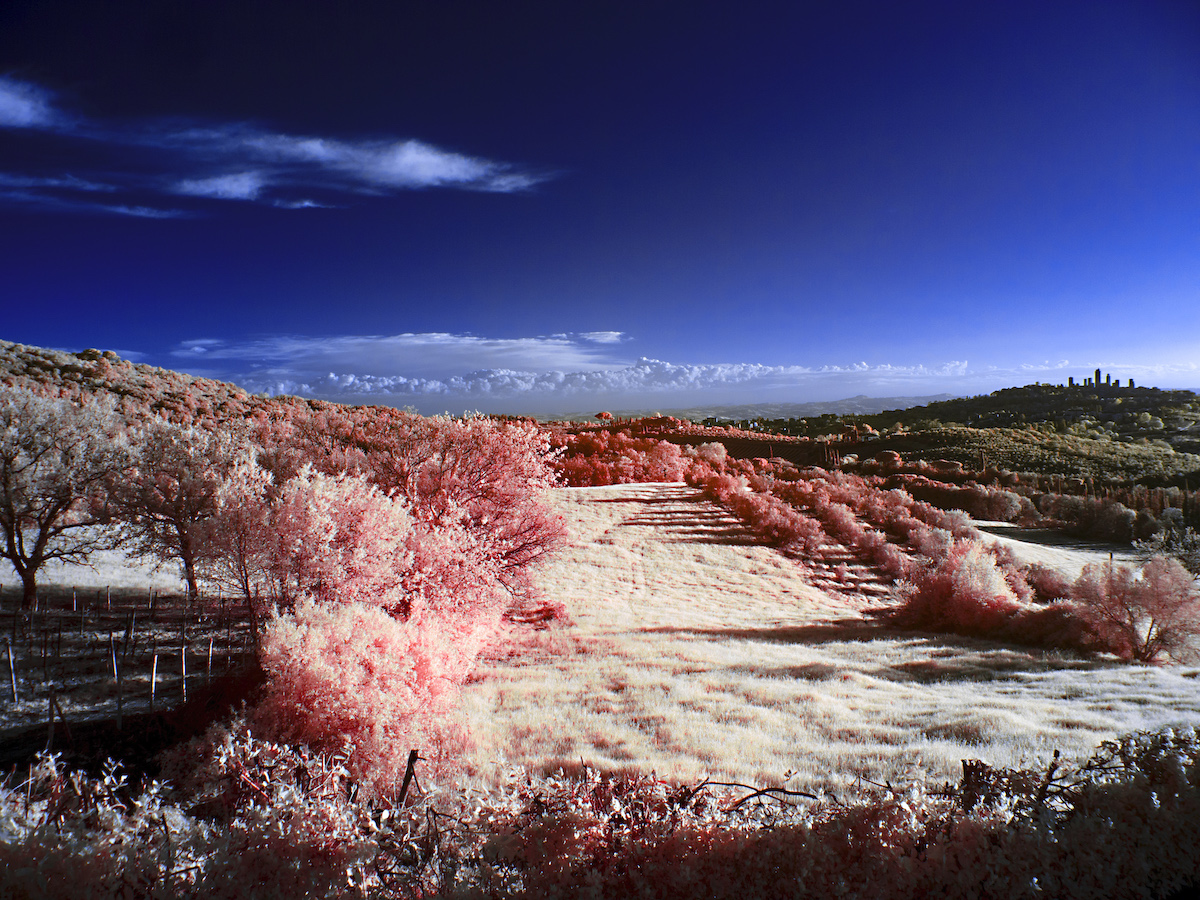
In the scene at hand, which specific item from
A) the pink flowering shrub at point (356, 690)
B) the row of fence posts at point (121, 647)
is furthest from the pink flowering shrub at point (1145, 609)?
the row of fence posts at point (121, 647)

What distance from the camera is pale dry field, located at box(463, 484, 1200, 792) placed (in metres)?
7.55

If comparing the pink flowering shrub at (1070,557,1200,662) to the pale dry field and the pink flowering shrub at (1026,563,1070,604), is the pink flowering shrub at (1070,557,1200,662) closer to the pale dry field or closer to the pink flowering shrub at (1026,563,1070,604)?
the pale dry field

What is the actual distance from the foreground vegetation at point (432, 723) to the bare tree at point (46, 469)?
3.8 inches

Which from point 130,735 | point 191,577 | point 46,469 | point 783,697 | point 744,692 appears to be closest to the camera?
point 130,735

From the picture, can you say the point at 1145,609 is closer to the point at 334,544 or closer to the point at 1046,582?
the point at 1046,582

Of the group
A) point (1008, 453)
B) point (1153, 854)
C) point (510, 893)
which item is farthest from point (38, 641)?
point (1008, 453)

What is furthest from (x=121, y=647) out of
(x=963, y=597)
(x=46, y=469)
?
(x=963, y=597)

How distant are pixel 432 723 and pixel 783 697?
7.59 metres

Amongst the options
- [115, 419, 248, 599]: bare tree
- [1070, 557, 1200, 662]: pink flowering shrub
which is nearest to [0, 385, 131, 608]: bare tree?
[115, 419, 248, 599]: bare tree

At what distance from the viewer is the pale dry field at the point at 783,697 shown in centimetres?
755

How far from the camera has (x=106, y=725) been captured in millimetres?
10250

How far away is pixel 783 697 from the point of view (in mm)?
11289

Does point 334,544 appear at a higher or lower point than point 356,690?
higher

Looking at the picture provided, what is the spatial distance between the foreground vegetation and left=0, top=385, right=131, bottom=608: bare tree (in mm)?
96
